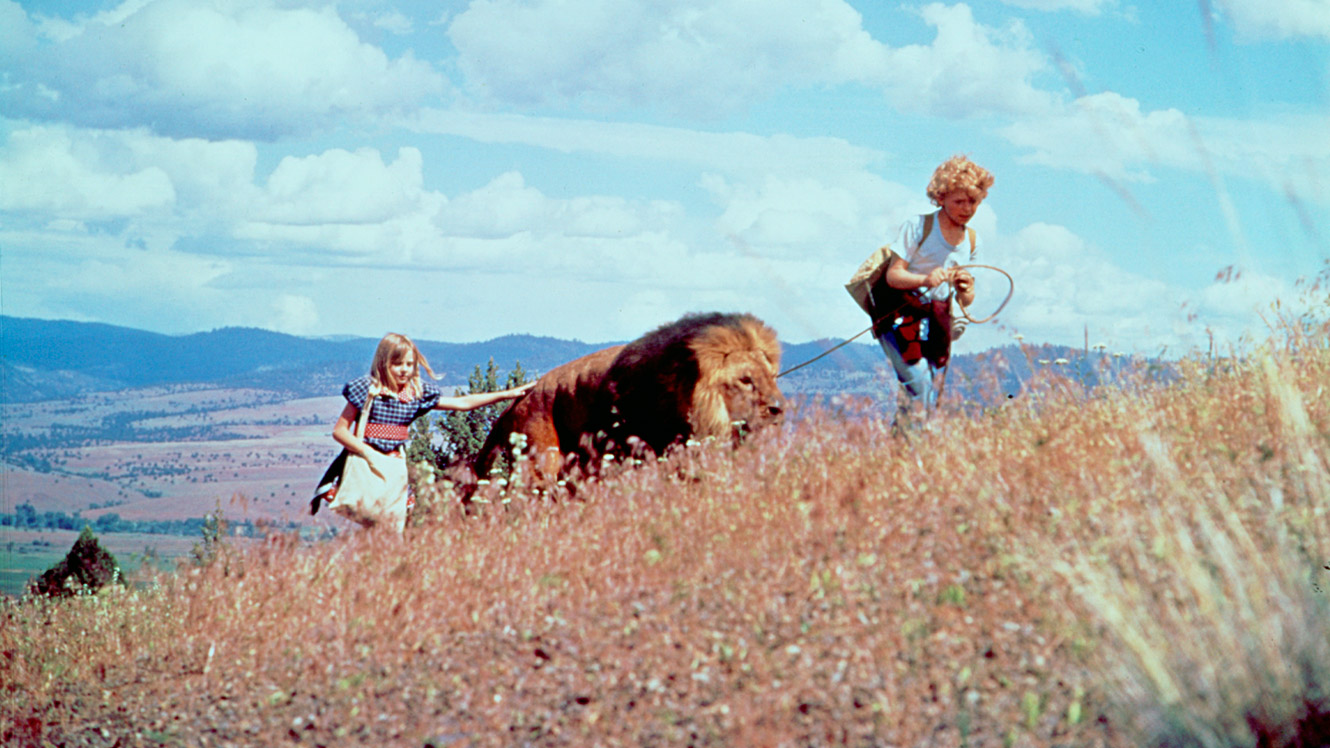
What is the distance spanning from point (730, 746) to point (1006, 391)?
4058mm

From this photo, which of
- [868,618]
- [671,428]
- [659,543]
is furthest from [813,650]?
[671,428]

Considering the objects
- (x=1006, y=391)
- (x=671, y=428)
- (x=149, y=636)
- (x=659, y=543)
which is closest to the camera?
(x=659, y=543)

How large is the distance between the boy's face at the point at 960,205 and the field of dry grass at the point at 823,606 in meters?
1.28

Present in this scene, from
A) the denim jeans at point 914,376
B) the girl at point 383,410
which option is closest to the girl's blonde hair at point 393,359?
the girl at point 383,410

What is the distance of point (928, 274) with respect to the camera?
23.5ft

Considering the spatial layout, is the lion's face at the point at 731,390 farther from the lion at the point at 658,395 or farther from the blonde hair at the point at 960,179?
the blonde hair at the point at 960,179

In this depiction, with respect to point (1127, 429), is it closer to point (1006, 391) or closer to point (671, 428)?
point (1006, 391)

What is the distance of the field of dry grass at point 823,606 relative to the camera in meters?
3.95

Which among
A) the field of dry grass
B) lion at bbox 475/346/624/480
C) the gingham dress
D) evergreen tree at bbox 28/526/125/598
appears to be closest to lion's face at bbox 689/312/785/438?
the field of dry grass

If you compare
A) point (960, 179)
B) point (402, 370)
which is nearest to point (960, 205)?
point (960, 179)

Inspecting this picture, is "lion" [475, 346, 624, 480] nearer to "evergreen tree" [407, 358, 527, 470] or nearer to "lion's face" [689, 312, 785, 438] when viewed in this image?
"lion's face" [689, 312, 785, 438]

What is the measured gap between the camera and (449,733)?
15.0 feet

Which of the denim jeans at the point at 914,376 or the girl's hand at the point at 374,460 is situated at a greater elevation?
the denim jeans at the point at 914,376

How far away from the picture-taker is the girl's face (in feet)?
25.9
